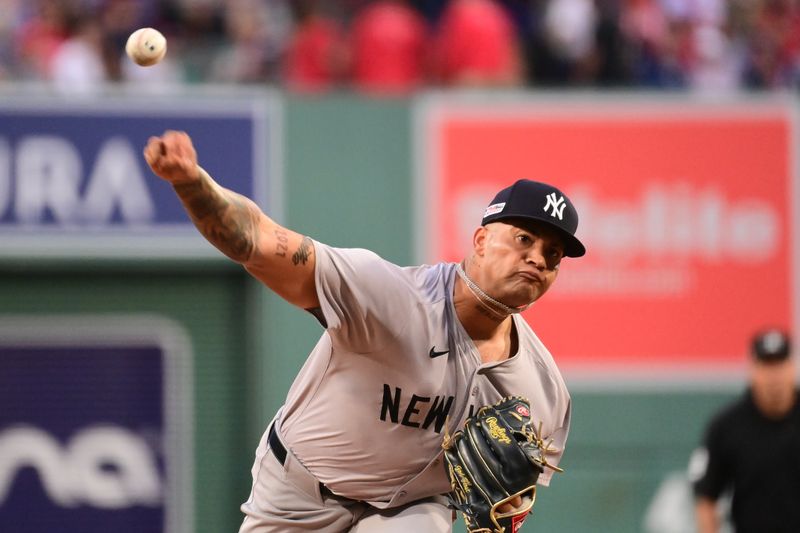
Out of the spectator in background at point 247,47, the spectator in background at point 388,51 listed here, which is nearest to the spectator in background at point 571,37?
the spectator in background at point 388,51

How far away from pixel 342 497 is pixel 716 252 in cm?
538

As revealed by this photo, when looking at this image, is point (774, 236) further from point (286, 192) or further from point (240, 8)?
point (240, 8)

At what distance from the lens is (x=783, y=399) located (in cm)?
750

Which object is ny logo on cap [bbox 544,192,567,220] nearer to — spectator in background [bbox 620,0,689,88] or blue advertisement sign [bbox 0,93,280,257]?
blue advertisement sign [bbox 0,93,280,257]

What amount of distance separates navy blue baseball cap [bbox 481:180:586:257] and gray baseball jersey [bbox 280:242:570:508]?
1.14ft

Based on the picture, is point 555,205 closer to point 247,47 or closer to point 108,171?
point 108,171

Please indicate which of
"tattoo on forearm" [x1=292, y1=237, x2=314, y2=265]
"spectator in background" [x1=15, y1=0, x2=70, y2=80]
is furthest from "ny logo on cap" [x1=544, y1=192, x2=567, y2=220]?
"spectator in background" [x1=15, y1=0, x2=70, y2=80]

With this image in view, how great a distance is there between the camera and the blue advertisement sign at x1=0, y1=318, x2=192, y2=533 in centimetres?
930

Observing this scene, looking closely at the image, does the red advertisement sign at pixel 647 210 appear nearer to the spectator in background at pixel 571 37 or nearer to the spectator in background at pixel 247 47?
the spectator in background at pixel 571 37

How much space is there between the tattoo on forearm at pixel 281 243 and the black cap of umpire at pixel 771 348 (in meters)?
3.96

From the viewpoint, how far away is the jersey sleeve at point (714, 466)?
7.60 meters

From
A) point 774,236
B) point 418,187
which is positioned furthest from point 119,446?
point 774,236

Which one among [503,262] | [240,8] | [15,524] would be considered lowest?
[15,524]

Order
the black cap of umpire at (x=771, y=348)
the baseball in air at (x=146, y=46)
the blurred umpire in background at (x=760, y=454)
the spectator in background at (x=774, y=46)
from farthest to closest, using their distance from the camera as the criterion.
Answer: the spectator in background at (x=774, y=46) → the blurred umpire in background at (x=760, y=454) → the black cap of umpire at (x=771, y=348) → the baseball in air at (x=146, y=46)
